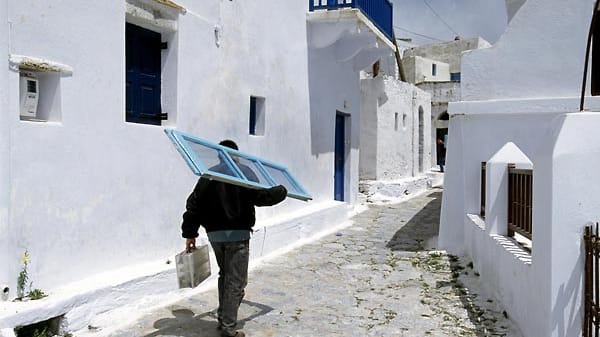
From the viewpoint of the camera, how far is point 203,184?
4359 mm

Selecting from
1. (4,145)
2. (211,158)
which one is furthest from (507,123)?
(4,145)

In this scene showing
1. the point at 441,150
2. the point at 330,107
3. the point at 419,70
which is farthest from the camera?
the point at 419,70

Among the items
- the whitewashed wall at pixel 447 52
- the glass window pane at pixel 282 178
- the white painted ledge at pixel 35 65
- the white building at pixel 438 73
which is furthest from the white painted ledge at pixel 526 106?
the whitewashed wall at pixel 447 52

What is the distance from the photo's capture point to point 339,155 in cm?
1267

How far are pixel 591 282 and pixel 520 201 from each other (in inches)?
75.2

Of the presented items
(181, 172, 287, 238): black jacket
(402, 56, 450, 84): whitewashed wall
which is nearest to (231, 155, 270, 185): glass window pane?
(181, 172, 287, 238): black jacket

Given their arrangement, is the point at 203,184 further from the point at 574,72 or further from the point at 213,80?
the point at 574,72

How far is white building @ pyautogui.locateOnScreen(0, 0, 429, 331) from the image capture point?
403cm

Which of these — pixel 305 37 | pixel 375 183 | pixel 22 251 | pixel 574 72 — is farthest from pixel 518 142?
pixel 375 183

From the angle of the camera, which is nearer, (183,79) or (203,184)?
A: (203,184)

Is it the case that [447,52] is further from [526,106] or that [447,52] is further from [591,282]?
[591,282]

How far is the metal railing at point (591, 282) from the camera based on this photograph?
3.34m

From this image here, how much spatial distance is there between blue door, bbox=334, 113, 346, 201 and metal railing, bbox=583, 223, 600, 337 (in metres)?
9.01

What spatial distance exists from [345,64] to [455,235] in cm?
514
